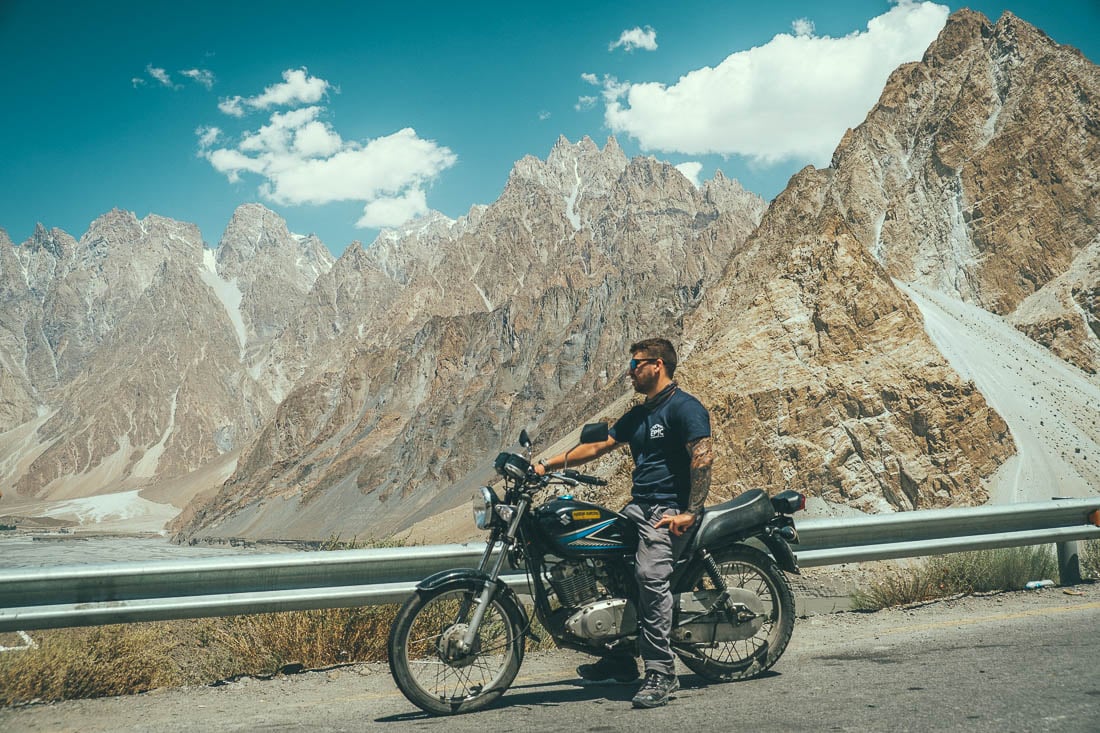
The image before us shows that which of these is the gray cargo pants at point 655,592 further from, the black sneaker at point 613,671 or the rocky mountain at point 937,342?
the rocky mountain at point 937,342

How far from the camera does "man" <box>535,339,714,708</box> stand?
4727 millimetres

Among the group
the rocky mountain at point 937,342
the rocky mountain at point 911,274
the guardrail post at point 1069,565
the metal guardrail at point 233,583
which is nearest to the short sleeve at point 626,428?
the metal guardrail at point 233,583

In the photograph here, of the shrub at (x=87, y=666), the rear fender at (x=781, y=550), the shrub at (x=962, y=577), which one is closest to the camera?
the shrub at (x=87, y=666)

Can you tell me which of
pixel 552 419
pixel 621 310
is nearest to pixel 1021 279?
pixel 552 419

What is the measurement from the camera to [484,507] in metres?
4.80

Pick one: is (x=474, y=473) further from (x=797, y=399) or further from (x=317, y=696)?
(x=317, y=696)

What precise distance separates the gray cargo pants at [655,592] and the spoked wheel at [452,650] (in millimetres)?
715

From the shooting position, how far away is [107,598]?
5055 mm

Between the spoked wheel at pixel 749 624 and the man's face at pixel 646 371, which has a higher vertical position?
the man's face at pixel 646 371

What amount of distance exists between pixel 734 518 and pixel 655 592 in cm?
74

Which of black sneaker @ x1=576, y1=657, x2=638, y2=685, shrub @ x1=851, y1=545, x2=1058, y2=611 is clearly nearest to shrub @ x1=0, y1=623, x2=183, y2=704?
black sneaker @ x1=576, y1=657, x2=638, y2=685

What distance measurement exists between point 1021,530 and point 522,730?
5157 mm

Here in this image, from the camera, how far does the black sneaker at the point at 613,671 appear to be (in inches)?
203

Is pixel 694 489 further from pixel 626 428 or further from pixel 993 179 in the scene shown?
pixel 993 179
